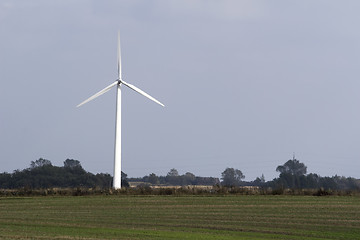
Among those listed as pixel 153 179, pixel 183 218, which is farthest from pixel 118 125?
pixel 153 179

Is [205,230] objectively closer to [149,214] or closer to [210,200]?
[149,214]

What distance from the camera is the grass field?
32.6 meters

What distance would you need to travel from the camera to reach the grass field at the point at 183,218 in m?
32.6

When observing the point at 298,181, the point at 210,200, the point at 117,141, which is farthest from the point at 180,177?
the point at 210,200

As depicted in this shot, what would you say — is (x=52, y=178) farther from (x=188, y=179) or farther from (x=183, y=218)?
(x=183, y=218)

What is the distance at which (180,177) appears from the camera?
19625 centimetres

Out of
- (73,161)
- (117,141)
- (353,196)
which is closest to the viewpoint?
(353,196)

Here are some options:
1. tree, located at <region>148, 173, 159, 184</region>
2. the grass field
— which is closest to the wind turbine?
the grass field

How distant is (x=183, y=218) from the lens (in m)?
42.0

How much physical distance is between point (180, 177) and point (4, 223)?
159045 mm

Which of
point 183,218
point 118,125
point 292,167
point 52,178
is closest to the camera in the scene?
point 183,218

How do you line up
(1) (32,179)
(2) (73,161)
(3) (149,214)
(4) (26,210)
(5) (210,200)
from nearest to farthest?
(3) (149,214)
(4) (26,210)
(5) (210,200)
(1) (32,179)
(2) (73,161)

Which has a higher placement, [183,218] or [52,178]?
[52,178]

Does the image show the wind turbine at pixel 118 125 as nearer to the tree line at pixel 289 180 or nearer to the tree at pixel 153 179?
the tree line at pixel 289 180
